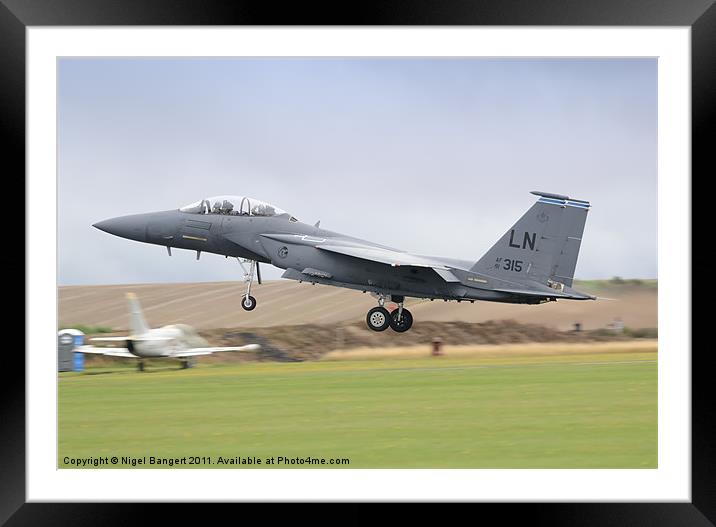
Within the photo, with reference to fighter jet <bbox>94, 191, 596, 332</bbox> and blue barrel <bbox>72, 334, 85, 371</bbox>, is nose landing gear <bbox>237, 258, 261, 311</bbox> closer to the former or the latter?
fighter jet <bbox>94, 191, 596, 332</bbox>

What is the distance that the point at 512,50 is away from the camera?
1174 cm

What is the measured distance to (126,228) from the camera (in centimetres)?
1911

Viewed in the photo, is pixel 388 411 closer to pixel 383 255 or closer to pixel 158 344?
pixel 383 255

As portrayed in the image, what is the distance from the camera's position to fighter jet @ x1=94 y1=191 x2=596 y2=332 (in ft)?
57.1

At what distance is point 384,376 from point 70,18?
11.5m

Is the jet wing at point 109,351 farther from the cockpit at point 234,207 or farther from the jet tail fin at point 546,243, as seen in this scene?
the jet tail fin at point 546,243

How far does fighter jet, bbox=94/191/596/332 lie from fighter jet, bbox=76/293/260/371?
3643 millimetres

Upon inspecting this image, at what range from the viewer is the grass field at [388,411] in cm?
1343

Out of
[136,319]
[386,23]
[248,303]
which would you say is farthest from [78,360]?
[386,23]

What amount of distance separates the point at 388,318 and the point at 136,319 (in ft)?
24.9

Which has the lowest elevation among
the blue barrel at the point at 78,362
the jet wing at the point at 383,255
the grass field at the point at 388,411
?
the grass field at the point at 388,411

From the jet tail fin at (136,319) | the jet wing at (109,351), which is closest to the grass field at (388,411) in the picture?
the jet wing at (109,351)

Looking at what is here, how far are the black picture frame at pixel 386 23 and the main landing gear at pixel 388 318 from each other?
25.8 feet

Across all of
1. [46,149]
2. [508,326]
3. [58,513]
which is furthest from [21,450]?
[508,326]
